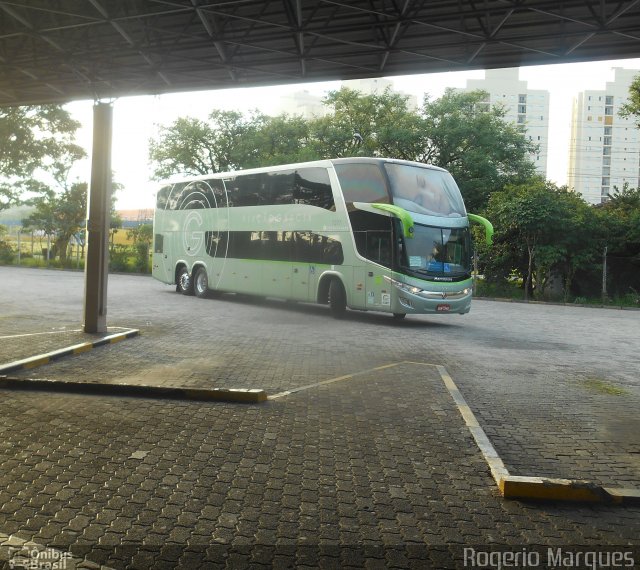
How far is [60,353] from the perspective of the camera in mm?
10109

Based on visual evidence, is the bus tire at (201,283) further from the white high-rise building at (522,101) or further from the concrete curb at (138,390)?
the white high-rise building at (522,101)

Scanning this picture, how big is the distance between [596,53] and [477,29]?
2.06 metres

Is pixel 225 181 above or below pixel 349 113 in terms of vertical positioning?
below

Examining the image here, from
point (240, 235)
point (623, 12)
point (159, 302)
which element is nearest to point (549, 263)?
point (240, 235)

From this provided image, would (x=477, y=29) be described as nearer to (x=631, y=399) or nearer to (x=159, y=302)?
(x=631, y=399)

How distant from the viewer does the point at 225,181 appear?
22688 mm

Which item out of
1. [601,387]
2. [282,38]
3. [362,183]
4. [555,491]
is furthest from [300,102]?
[555,491]

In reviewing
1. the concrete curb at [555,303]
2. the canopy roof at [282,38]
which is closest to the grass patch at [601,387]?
the canopy roof at [282,38]

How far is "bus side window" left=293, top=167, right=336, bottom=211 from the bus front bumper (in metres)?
3.13

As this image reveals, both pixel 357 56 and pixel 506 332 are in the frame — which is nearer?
pixel 357 56

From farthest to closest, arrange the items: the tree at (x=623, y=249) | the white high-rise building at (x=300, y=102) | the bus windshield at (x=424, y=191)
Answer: the white high-rise building at (x=300, y=102)
the tree at (x=623, y=249)
the bus windshield at (x=424, y=191)

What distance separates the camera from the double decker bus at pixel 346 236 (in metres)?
16.6

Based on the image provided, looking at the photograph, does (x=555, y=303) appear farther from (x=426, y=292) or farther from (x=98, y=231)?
(x=98, y=231)

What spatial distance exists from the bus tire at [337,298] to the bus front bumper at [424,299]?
1.74 metres
